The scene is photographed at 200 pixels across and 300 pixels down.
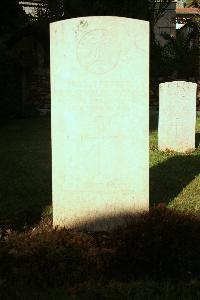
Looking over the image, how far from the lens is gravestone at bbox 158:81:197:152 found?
11.0m

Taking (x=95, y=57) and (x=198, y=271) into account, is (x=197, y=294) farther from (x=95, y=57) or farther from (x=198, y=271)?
(x=95, y=57)

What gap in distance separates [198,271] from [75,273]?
998mm

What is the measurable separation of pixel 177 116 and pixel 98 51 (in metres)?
6.20

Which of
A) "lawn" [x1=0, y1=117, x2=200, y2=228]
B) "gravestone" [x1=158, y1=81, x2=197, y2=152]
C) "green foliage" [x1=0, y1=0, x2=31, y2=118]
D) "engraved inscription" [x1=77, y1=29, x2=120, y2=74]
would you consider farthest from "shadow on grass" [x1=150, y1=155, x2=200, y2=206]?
"green foliage" [x1=0, y1=0, x2=31, y2=118]

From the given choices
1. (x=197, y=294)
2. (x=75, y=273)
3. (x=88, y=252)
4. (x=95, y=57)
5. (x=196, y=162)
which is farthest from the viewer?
(x=196, y=162)

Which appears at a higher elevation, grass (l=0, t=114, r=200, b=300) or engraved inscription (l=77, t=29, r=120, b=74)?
engraved inscription (l=77, t=29, r=120, b=74)

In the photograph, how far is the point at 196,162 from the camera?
9.70 meters

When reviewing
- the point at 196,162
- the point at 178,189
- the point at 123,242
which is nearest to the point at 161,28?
the point at 196,162

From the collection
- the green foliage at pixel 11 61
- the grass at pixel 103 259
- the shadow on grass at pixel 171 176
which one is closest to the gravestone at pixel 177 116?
the shadow on grass at pixel 171 176

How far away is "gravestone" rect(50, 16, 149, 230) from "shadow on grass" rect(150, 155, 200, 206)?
3.52 feet

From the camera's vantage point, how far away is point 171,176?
324 inches

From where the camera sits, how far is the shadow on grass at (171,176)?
6.88 meters

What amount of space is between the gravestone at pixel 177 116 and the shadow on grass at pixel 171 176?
844mm

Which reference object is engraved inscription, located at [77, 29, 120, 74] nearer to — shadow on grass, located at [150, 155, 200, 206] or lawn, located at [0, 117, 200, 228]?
lawn, located at [0, 117, 200, 228]
